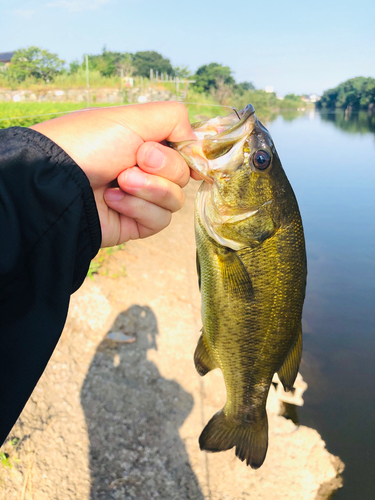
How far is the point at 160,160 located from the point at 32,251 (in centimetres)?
71

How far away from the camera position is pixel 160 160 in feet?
5.70

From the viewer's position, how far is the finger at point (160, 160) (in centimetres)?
172

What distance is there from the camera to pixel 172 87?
28.0 metres

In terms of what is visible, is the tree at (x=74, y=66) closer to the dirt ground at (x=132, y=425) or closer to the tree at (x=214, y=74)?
the dirt ground at (x=132, y=425)

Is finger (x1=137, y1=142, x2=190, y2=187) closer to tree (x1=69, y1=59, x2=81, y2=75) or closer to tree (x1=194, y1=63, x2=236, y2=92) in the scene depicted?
tree (x1=69, y1=59, x2=81, y2=75)

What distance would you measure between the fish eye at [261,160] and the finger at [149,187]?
0.42m

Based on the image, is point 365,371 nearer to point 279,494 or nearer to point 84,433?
point 279,494

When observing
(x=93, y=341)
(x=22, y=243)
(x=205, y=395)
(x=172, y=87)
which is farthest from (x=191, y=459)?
(x=172, y=87)

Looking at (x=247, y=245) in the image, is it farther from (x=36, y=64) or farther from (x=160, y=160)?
(x=36, y=64)

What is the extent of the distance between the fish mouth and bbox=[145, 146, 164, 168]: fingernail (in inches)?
4.3

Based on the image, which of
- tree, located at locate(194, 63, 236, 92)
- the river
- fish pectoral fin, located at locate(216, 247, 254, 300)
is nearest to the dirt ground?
the river

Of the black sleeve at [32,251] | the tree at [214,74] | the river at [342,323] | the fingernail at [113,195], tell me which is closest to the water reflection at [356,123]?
the tree at [214,74]

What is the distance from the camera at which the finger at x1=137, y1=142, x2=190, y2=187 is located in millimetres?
1723

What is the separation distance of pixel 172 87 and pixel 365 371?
2566 centimetres
